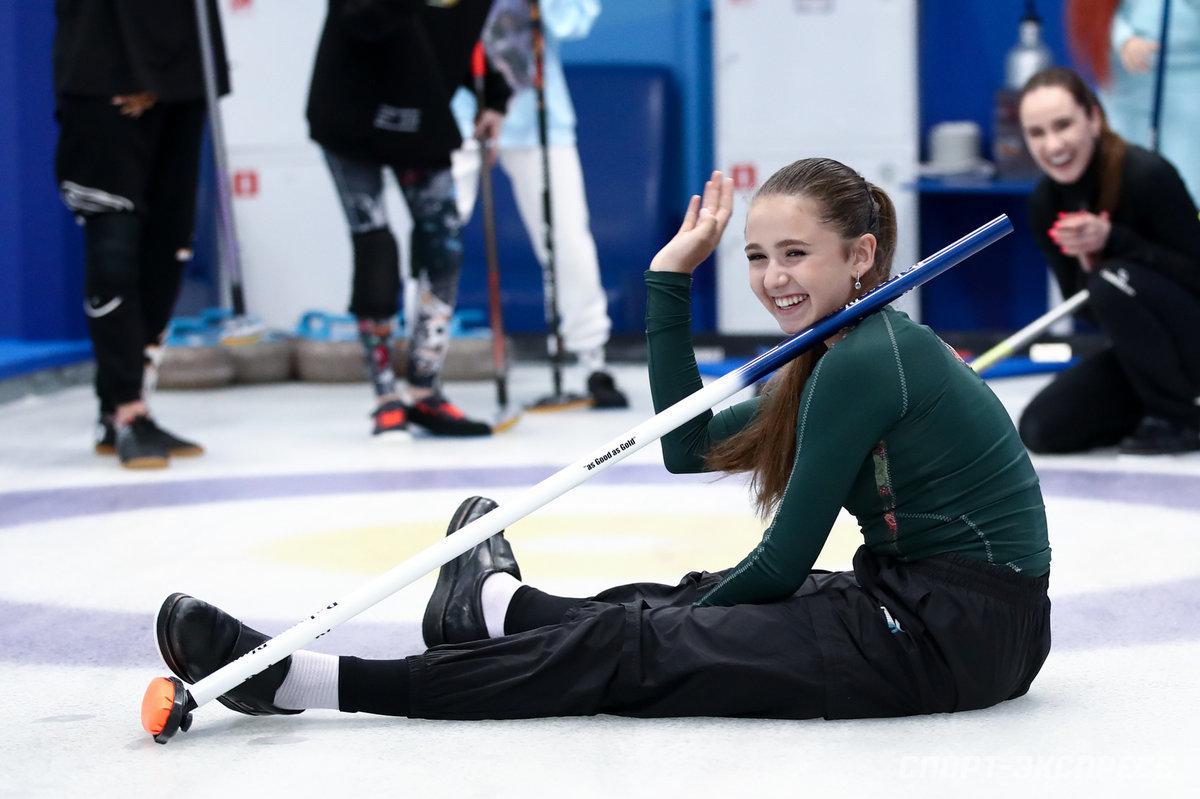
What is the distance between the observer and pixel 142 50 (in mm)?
3408

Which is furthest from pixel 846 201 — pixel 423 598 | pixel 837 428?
pixel 423 598

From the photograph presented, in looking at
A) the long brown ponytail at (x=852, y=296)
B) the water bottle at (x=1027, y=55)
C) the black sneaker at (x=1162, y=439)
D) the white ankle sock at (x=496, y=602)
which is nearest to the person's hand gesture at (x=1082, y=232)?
the black sneaker at (x=1162, y=439)


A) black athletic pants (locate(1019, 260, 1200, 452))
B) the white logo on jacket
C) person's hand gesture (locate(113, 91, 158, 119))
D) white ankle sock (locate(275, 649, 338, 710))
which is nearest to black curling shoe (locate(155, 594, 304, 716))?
white ankle sock (locate(275, 649, 338, 710))

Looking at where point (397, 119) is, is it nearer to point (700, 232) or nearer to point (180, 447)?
point (180, 447)

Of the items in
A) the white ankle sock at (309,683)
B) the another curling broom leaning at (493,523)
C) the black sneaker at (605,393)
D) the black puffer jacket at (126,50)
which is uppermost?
the black puffer jacket at (126,50)

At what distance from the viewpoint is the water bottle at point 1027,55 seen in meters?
5.53

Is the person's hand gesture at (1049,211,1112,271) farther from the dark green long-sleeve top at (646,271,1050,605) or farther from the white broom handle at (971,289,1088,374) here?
the dark green long-sleeve top at (646,271,1050,605)

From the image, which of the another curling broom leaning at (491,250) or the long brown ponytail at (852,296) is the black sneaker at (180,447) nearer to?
the another curling broom leaning at (491,250)

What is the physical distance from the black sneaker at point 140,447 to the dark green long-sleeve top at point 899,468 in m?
2.21

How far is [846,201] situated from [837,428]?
10.6 inches

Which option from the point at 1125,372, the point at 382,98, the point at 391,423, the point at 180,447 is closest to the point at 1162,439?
the point at 1125,372

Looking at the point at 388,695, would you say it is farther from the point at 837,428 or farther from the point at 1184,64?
the point at 1184,64

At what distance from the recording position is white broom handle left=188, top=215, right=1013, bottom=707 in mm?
1594

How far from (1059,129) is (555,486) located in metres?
2.02
